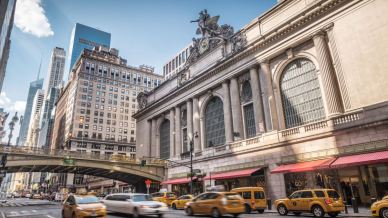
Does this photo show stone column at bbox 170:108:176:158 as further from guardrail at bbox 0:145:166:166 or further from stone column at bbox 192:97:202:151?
stone column at bbox 192:97:202:151

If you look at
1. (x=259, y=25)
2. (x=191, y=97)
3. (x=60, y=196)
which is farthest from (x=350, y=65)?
(x=60, y=196)

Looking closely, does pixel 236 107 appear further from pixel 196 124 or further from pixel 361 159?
pixel 361 159

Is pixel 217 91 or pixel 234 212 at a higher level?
pixel 217 91

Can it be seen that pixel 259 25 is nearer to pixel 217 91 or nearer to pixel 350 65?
pixel 217 91

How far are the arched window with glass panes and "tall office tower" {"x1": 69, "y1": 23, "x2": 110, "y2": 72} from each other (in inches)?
6647

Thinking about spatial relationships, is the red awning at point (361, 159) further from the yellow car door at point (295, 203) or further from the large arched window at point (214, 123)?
the large arched window at point (214, 123)

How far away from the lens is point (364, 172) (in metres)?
21.9

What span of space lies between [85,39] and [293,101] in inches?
7419

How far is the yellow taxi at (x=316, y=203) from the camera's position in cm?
1630

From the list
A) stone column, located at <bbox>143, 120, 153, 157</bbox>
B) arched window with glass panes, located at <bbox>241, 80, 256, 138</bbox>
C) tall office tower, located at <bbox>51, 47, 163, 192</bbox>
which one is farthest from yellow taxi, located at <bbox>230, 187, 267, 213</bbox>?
tall office tower, located at <bbox>51, 47, 163, 192</bbox>

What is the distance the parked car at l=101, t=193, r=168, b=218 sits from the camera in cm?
1562

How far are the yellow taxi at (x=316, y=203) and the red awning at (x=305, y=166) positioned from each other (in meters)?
5.31

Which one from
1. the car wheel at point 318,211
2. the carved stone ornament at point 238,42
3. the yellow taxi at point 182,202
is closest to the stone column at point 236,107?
the carved stone ornament at point 238,42

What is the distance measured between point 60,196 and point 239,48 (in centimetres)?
4928
